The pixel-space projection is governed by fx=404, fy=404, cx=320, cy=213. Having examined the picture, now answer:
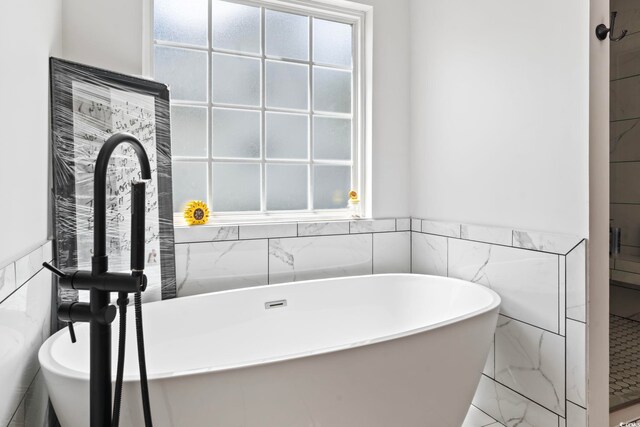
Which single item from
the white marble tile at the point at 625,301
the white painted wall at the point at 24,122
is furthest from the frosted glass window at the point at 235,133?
the white marble tile at the point at 625,301

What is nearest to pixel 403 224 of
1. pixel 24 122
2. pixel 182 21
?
pixel 182 21

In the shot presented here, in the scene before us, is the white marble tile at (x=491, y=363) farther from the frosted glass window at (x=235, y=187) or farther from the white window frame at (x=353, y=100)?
the frosted glass window at (x=235, y=187)

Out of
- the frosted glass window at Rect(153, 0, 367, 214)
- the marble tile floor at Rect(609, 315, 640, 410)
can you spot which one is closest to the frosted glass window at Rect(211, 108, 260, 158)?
the frosted glass window at Rect(153, 0, 367, 214)

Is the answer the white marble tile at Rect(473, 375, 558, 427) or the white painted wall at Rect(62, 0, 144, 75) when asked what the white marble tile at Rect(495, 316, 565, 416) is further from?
the white painted wall at Rect(62, 0, 144, 75)


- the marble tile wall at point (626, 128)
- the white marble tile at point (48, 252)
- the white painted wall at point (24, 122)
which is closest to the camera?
the white painted wall at point (24, 122)

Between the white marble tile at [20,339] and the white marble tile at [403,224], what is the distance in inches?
73.0

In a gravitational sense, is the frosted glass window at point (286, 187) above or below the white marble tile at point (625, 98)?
below

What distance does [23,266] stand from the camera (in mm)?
1092

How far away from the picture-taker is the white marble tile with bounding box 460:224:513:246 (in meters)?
1.90

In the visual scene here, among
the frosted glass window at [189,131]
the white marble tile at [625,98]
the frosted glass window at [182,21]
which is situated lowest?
the frosted glass window at [189,131]

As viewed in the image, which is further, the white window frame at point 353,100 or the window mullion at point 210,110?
the white window frame at point 353,100

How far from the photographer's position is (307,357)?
1.18m

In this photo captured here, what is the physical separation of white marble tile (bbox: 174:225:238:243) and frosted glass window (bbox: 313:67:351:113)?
37.4 inches

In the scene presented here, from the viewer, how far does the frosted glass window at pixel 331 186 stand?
8.25ft
